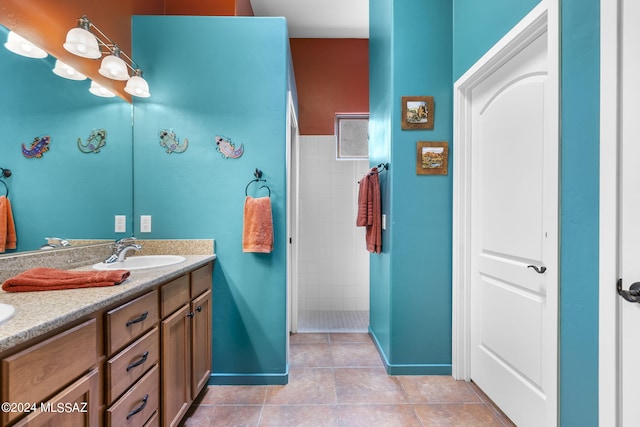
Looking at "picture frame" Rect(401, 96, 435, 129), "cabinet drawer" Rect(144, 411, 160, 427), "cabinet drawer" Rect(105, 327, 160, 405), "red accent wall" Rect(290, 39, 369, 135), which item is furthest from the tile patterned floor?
"red accent wall" Rect(290, 39, 369, 135)

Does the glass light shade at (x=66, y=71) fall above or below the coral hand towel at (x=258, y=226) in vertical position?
above

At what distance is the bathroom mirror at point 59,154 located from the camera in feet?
4.17

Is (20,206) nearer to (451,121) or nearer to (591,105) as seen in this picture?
(591,105)

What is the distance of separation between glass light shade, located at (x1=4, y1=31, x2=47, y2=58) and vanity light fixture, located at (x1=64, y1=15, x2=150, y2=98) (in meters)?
0.16

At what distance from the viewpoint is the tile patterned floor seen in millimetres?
1741

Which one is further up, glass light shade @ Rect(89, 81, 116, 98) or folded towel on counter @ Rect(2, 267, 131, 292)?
glass light shade @ Rect(89, 81, 116, 98)

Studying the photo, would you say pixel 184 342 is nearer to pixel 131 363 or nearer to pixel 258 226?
pixel 131 363

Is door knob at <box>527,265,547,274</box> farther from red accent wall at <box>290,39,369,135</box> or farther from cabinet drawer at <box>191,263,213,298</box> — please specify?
red accent wall at <box>290,39,369,135</box>

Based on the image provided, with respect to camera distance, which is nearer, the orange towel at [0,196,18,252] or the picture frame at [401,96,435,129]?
the orange towel at [0,196,18,252]

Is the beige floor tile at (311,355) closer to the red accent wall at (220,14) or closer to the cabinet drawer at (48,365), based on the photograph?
the cabinet drawer at (48,365)

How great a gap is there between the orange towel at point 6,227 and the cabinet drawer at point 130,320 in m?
0.59
